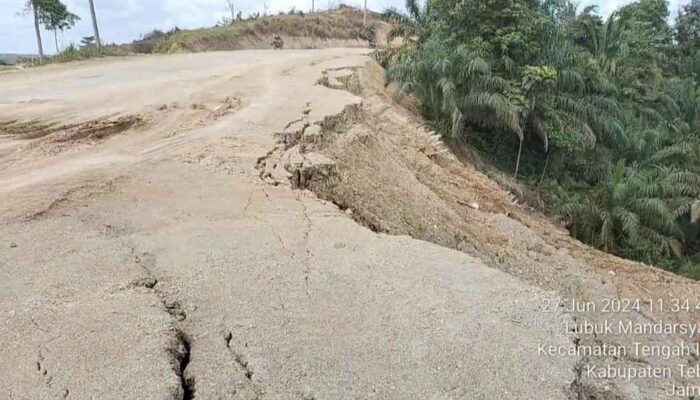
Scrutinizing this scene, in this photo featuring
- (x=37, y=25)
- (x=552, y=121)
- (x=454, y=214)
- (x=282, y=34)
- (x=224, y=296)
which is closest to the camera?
(x=224, y=296)

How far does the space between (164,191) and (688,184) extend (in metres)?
11.6

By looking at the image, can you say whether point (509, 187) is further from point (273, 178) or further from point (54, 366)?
point (54, 366)

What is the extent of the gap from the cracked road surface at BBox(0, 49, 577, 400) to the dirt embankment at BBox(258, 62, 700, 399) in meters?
0.45

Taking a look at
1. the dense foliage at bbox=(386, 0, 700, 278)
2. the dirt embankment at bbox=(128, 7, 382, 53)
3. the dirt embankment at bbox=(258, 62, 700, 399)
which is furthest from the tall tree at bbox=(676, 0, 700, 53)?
the dirt embankment at bbox=(258, 62, 700, 399)

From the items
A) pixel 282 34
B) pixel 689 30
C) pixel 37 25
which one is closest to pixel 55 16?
pixel 37 25

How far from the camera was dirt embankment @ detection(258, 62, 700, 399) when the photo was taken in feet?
16.3

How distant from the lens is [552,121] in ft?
39.1

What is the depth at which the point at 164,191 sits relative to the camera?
4793mm

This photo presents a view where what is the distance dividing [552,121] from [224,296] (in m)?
10.3

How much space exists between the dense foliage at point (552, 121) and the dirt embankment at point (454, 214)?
3.35 meters

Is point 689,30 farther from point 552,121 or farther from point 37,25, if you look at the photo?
point 37,25

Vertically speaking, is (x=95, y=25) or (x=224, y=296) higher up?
(x=95, y=25)

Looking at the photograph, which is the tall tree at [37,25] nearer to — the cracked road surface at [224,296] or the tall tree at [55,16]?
the tall tree at [55,16]

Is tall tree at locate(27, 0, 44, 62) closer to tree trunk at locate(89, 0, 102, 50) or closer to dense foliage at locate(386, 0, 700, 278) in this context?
tree trunk at locate(89, 0, 102, 50)
